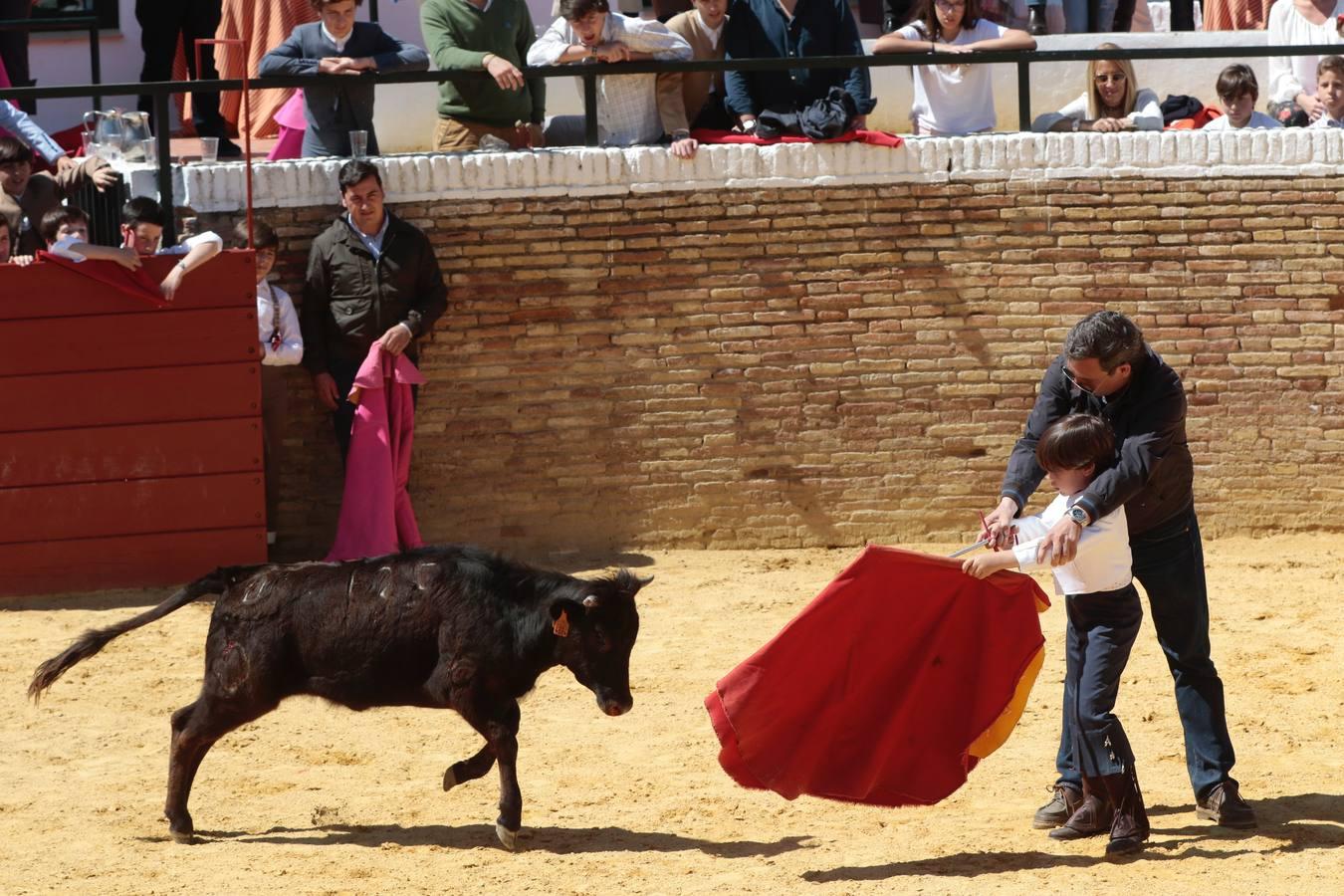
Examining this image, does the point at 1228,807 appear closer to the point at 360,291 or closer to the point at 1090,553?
the point at 1090,553

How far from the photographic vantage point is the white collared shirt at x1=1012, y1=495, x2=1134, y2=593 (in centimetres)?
619

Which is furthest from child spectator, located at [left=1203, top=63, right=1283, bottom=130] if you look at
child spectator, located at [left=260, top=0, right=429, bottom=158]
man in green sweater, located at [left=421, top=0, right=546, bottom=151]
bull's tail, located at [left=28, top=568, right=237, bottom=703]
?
bull's tail, located at [left=28, top=568, right=237, bottom=703]

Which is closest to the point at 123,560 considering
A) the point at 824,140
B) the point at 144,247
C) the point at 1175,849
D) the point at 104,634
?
the point at 144,247

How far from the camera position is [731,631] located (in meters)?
9.98

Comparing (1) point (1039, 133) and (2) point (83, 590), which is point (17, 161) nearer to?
(2) point (83, 590)

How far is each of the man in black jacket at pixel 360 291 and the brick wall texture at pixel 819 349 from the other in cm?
36

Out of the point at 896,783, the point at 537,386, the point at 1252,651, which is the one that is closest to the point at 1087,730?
the point at 896,783

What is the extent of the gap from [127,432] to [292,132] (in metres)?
2.19

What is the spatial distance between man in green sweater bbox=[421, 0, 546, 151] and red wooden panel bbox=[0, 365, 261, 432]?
196 centimetres

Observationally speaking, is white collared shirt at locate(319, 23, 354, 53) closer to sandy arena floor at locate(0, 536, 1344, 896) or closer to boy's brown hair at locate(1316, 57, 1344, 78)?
sandy arena floor at locate(0, 536, 1344, 896)

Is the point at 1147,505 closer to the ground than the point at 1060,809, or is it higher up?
higher up

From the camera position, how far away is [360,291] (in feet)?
35.7

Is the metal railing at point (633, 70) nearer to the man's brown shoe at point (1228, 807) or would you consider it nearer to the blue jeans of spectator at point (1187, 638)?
the blue jeans of spectator at point (1187, 638)

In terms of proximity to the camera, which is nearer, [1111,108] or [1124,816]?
[1124,816]
